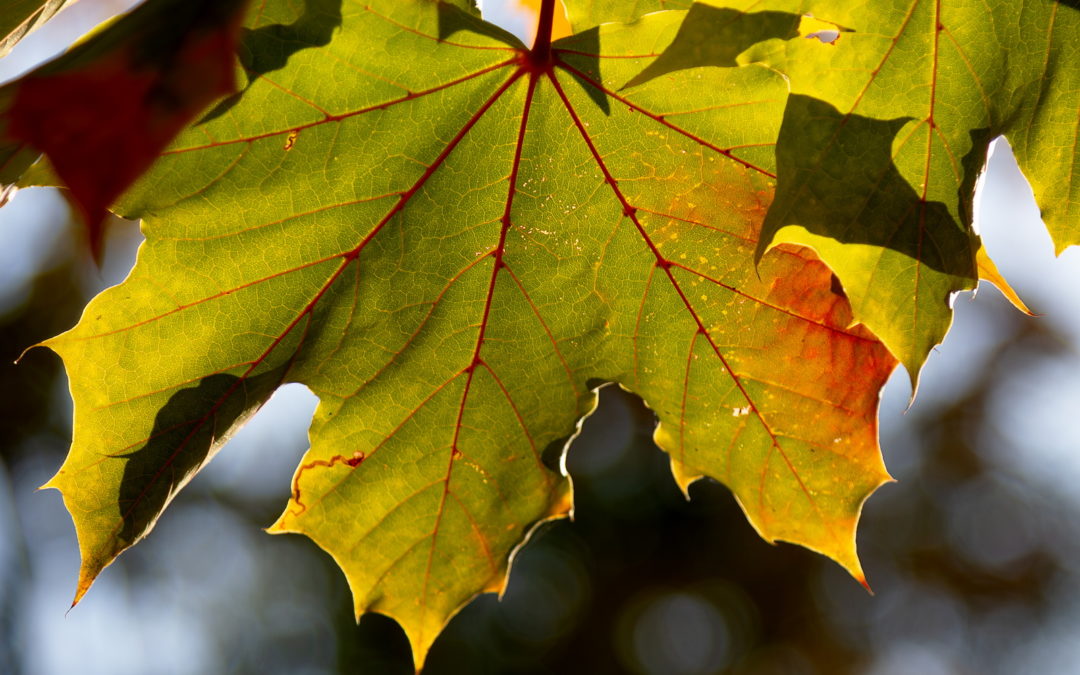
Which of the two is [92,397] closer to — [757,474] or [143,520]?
[143,520]

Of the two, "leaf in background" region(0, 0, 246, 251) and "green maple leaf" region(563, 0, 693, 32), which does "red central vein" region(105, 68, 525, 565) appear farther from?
"leaf in background" region(0, 0, 246, 251)

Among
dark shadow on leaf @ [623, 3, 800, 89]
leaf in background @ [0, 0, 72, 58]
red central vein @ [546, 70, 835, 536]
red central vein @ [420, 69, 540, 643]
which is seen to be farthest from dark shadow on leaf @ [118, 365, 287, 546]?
dark shadow on leaf @ [623, 3, 800, 89]

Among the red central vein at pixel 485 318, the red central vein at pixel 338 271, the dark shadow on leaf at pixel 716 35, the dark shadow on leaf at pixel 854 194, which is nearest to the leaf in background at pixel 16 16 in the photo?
the red central vein at pixel 338 271

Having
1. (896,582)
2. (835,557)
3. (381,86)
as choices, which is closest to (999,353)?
(896,582)

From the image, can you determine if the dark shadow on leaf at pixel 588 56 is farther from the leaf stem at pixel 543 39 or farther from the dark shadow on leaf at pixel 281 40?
the dark shadow on leaf at pixel 281 40

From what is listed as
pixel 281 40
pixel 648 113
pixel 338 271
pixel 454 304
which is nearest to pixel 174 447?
pixel 338 271

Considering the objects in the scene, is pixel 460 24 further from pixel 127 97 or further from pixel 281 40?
pixel 127 97
